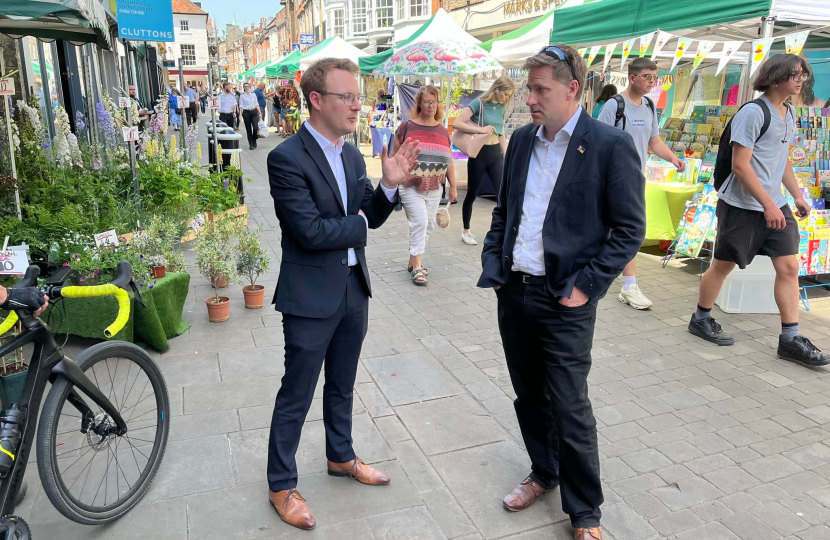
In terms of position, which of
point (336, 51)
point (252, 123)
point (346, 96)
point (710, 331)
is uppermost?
point (336, 51)

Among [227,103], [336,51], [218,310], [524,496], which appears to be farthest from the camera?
[227,103]

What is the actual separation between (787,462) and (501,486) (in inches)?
61.0

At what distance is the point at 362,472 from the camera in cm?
300

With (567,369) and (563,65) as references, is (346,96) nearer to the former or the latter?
(563,65)

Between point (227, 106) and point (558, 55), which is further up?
point (227, 106)

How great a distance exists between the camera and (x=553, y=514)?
2.84 metres

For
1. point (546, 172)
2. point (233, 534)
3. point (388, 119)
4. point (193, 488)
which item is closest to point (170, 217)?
point (193, 488)

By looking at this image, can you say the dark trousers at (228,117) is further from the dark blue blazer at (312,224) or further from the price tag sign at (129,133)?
the dark blue blazer at (312,224)

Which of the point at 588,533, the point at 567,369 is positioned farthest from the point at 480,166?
the point at 588,533

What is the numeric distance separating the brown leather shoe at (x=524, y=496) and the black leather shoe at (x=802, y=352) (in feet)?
8.53

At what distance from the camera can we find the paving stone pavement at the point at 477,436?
2752 millimetres

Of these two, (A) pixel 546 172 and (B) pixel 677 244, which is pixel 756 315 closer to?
(B) pixel 677 244

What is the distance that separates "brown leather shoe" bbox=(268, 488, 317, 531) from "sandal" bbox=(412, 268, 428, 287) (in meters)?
3.53

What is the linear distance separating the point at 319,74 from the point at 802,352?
3.89 meters
